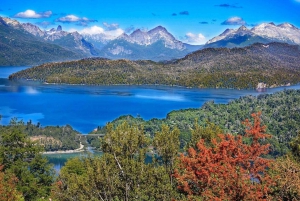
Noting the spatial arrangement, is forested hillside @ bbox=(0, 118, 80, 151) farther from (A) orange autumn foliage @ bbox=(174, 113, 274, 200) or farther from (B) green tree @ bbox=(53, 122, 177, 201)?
(A) orange autumn foliage @ bbox=(174, 113, 274, 200)

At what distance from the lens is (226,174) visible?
11.2 m

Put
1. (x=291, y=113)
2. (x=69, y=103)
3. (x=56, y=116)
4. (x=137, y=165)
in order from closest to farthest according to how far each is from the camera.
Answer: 1. (x=137, y=165)
2. (x=291, y=113)
3. (x=56, y=116)
4. (x=69, y=103)

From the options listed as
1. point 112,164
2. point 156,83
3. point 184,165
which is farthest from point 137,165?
point 156,83

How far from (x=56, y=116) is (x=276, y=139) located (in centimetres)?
5625

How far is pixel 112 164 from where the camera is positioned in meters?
12.9

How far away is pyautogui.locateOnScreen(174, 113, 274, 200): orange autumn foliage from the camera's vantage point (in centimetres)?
1049

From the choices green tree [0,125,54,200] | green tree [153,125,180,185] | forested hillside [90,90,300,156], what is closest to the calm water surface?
forested hillside [90,90,300,156]

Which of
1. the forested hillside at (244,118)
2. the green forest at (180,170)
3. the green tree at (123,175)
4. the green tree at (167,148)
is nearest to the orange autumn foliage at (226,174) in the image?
the green forest at (180,170)

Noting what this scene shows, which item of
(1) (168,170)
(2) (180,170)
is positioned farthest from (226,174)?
(1) (168,170)

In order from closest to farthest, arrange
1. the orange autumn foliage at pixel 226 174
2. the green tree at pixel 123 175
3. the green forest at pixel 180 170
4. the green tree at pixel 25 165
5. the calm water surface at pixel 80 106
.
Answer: the orange autumn foliage at pixel 226 174
the green forest at pixel 180 170
the green tree at pixel 123 175
the green tree at pixel 25 165
the calm water surface at pixel 80 106

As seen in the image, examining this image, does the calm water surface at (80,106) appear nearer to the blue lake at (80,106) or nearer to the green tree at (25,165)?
the blue lake at (80,106)

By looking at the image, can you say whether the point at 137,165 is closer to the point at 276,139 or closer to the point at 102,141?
the point at 102,141

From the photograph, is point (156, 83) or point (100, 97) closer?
point (100, 97)

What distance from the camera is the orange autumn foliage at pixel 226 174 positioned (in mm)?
10492
